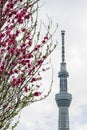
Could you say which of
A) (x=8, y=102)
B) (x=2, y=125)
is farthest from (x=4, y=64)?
(x=2, y=125)

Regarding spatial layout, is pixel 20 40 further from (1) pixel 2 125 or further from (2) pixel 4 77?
(1) pixel 2 125

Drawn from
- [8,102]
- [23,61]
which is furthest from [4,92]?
[23,61]

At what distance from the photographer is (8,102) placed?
11.2m

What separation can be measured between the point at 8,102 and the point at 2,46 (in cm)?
156

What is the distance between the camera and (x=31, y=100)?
11578 millimetres

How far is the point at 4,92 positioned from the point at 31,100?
3.10 feet

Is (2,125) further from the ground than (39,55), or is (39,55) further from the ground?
(39,55)

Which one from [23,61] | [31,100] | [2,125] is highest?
[23,61]

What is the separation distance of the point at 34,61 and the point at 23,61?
36 cm

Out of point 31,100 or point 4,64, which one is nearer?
point 4,64

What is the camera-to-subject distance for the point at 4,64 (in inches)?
428

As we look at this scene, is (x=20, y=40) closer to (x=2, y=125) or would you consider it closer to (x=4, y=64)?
(x=4, y=64)

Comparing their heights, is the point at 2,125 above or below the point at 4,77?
below

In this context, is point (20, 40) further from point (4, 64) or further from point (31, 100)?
point (31, 100)
